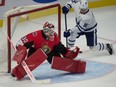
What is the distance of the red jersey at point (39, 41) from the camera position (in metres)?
3.51

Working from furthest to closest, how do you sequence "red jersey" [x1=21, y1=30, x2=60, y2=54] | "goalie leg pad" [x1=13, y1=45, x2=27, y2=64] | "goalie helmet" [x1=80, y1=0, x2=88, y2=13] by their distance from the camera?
"goalie helmet" [x1=80, y1=0, x2=88, y2=13] → "red jersey" [x1=21, y1=30, x2=60, y2=54] → "goalie leg pad" [x1=13, y1=45, x2=27, y2=64]

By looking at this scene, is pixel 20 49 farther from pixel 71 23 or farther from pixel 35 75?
pixel 71 23

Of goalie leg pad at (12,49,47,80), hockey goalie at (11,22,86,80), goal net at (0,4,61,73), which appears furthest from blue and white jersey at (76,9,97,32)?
goalie leg pad at (12,49,47,80)

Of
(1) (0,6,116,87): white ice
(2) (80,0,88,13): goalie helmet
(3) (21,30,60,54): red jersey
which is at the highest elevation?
(2) (80,0,88,13): goalie helmet

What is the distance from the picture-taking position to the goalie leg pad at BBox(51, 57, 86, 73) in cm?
354

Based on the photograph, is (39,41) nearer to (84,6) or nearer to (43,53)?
(43,53)

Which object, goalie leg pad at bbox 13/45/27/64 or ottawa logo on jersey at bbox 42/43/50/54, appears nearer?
goalie leg pad at bbox 13/45/27/64

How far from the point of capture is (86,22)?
428 centimetres

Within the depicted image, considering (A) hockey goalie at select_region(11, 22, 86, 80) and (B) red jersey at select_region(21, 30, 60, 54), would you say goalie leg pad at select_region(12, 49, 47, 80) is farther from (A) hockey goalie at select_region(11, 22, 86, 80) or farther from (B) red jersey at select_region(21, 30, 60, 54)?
(B) red jersey at select_region(21, 30, 60, 54)

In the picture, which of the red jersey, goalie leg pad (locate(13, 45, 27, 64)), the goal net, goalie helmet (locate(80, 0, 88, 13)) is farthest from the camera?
goalie helmet (locate(80, 0, 88, 13))

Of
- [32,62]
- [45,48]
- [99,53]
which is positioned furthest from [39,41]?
[99,53]

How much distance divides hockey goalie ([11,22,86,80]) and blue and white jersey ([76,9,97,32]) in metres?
0.62

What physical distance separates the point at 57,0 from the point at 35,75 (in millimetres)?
3462

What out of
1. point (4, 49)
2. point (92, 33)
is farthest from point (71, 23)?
point (4, 49)
